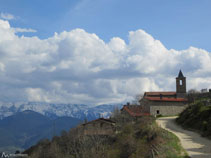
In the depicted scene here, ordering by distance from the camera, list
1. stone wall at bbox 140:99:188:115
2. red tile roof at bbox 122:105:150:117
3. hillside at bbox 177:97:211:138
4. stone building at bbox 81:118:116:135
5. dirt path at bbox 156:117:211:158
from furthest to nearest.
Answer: stone wall at bbox 140:99:188:115, red tile roof at bbox 122:105:150:117, stone building at bbox 81:118:116:135, hillside at bbox 177:97:211:138, dirt path at bbox 156:117:211:158

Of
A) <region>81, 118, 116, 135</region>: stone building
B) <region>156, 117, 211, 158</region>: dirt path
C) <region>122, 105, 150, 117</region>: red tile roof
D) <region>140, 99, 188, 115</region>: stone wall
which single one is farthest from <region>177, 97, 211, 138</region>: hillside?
<region>81, 118, 116, 135</region>: stone building

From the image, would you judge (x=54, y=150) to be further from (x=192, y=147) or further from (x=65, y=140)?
(x=192, y=147)

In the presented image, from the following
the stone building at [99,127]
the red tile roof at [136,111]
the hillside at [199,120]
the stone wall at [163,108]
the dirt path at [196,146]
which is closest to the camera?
the dirt path at [196,146]

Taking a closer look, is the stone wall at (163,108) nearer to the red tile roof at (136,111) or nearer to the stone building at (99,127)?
the red tile roof at (136,111)

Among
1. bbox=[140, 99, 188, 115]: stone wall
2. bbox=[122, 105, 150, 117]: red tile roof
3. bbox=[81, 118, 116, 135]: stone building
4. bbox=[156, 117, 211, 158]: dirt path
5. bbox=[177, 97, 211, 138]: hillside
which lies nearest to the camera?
bbox=[156, 117, 211, 158]: dirt path

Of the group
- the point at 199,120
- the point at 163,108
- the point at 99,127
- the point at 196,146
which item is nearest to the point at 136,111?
the point at 163,108

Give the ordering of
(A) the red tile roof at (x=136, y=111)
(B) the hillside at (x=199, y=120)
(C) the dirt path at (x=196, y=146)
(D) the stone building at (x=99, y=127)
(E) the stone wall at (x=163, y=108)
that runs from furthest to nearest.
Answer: (E) the stone wall at (x=163, y=108), (A) the red tile roof at (x=136, y=111), (D) the stone building at (x=99, y=127), (B) the hillside at (x=199, y=120), (C) the dirt path at (x=196, y=146)

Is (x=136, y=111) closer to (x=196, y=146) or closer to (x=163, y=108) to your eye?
(x=163, y=108)

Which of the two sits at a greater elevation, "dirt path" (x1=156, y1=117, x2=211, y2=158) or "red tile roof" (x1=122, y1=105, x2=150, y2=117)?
"red tile roof" (x1=122, y1=105, x2=150, y2=117)

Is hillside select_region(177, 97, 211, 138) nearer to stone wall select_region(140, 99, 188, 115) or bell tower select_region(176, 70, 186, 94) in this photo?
stone wall select_region(140, 99, 188, 115)

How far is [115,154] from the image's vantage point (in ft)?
112

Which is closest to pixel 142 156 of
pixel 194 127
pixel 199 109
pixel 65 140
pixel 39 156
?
pixel 194 127

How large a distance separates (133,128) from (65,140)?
18943 mm

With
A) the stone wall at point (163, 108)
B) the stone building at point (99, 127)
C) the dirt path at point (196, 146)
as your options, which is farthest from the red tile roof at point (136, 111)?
the dirt path at point (196, 146)
